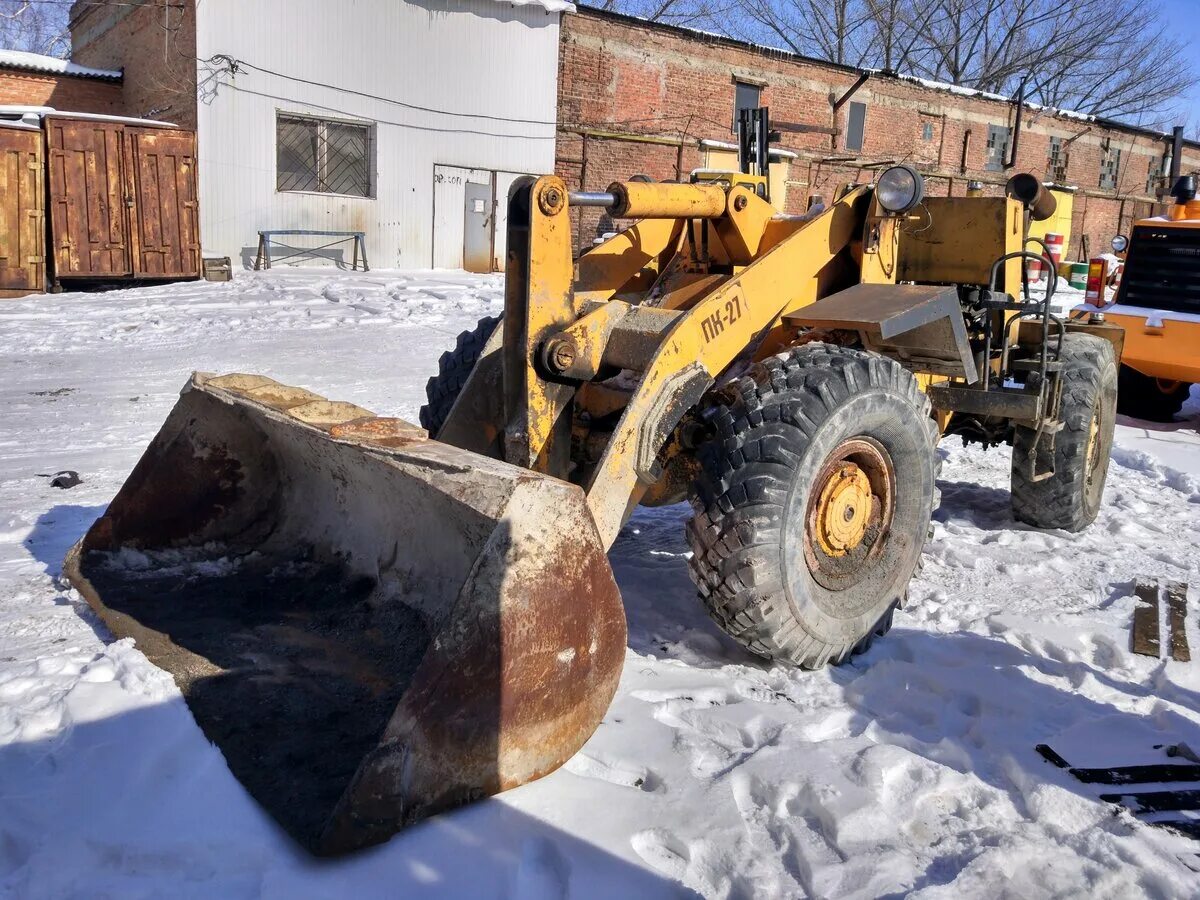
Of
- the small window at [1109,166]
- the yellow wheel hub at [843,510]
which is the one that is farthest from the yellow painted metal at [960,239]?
the small window at [1109,166]

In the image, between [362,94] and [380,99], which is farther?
[380,99]

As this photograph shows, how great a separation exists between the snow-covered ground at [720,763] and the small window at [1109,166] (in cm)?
3026

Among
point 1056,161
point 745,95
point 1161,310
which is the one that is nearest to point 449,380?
point 1161,310

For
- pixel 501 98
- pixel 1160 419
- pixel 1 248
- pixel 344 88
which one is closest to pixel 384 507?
pixel 1160 419

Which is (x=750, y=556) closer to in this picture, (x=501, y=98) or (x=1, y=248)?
(x=1, y=248)

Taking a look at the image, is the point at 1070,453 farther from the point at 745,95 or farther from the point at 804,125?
the point at 804,125

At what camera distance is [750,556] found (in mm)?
3355

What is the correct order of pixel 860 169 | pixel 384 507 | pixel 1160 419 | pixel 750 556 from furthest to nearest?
pixel 860 169
pixel 1160 419
pixel 384 507
pixel 750 556

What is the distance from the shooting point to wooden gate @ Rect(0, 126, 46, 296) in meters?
13.2

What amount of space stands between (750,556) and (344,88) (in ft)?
52.2

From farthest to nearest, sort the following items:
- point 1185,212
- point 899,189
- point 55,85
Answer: point 55,85 → point 1185,212 → point 899,189

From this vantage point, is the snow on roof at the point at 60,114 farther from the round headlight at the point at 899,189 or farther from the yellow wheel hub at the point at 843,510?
the yellow wheel hub at the point at 843,510

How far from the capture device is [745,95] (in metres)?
22.2

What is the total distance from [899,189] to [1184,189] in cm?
701
